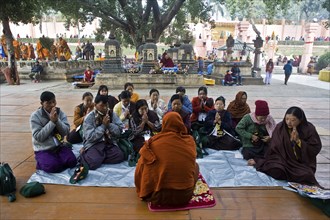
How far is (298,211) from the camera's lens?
311 centimetres

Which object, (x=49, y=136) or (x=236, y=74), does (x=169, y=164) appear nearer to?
(x=49, y=136)

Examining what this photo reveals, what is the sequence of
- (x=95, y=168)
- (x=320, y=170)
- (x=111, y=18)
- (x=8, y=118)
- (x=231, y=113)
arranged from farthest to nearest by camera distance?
1. (x=111, y=18)
2. (x=8, y=118)
3. (x=231, y=113)
4. (x=320, y=170)
5. (x=95, y=168)

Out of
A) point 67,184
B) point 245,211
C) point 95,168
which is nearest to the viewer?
point 245,211

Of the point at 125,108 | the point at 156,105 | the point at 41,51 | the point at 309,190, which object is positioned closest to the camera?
the point at 309,190

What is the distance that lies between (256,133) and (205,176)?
1216 mm

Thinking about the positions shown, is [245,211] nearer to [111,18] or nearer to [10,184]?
[10,184]

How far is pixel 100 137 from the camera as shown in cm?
418

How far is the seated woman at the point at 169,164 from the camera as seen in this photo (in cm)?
287

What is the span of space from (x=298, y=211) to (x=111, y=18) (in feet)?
55.4

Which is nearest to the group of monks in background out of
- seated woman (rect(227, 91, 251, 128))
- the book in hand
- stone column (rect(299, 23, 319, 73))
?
seated woman (rect(227, 91, 251, 128))

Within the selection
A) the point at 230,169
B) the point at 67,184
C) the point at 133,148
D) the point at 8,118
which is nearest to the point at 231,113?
the point at 230,169

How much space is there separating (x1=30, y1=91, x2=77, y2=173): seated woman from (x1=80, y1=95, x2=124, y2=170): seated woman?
0.88 feet

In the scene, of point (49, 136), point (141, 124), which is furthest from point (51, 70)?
point (49, 136)

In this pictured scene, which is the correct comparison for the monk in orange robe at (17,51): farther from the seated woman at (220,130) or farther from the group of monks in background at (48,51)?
the seated woman at (220,130)
